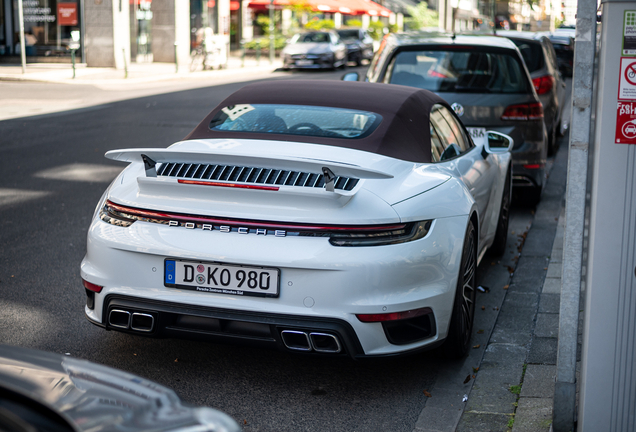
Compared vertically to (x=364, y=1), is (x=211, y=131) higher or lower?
lower

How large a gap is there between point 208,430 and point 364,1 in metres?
47.2

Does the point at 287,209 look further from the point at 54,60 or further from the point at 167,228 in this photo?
the point at 54,60

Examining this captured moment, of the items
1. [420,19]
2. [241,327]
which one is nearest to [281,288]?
[241,327]

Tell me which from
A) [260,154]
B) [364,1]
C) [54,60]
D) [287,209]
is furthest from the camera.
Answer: [364,1]

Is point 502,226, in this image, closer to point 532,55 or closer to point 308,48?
point 532,55

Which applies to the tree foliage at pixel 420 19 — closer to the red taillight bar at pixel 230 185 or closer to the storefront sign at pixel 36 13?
the storefront sign at pixel 36 13

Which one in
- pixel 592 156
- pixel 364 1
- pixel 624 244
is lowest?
pixel 624 244

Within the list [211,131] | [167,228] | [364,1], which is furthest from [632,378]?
[364,1]

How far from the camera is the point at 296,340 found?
11.3ft

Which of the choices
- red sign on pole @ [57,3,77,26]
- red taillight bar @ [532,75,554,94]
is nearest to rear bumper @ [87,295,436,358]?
red taillight bar @ [532,75,554,94]

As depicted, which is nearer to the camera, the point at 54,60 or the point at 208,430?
the point at 208,430

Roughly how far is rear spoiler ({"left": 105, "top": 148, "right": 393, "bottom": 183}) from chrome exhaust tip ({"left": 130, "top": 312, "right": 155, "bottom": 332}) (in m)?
0.65

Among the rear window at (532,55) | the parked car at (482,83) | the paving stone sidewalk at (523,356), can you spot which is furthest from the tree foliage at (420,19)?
the paving stone sidewalk at (523,356)

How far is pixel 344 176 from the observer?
3473mm
